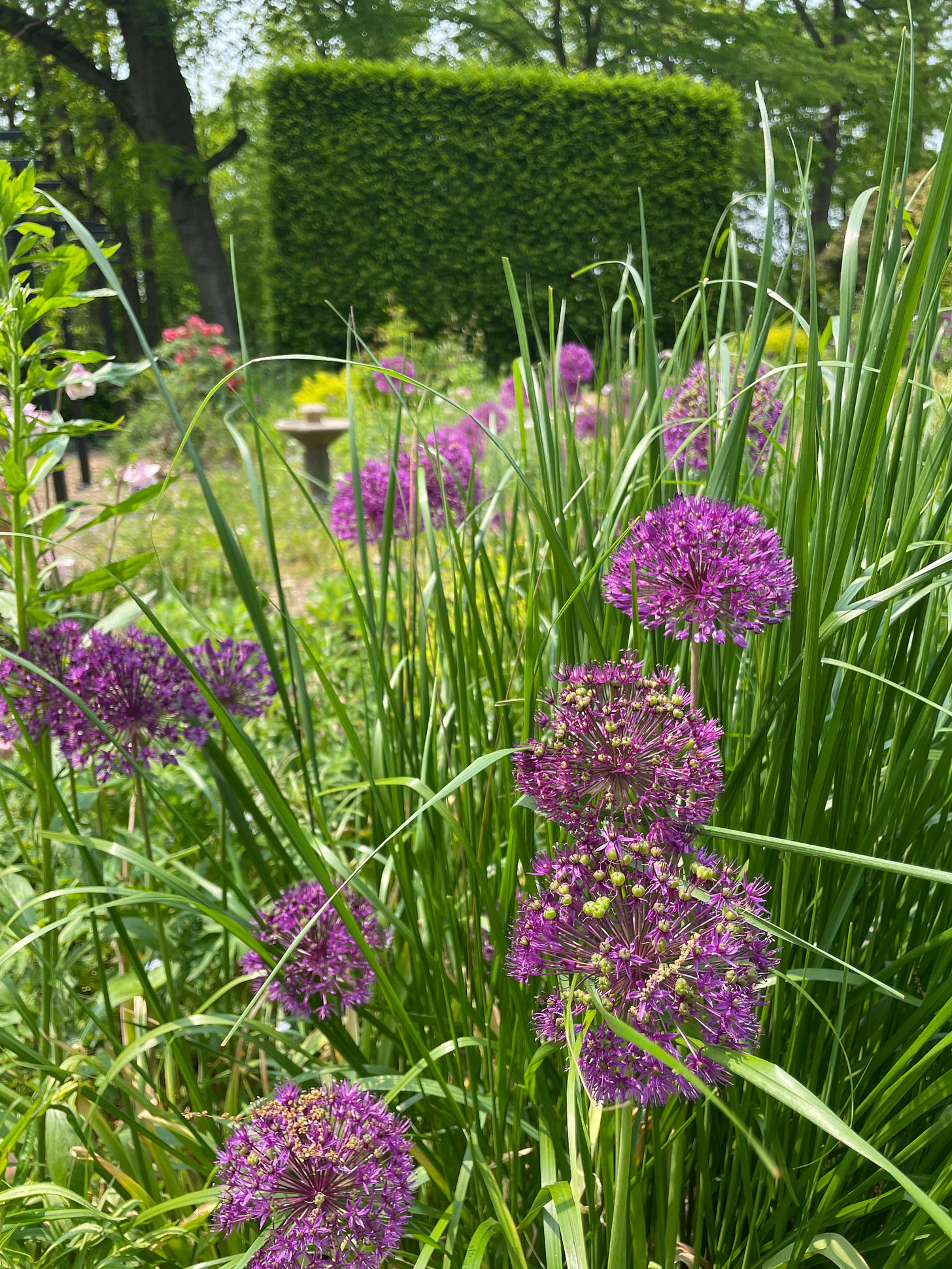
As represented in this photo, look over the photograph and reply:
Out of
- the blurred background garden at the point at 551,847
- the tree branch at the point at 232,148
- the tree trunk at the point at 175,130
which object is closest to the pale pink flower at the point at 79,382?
the blurred background garden at the point at 551,847

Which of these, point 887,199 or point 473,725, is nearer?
point 887,199

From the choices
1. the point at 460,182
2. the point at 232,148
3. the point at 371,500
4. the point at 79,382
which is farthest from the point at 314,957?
the point at 232,148

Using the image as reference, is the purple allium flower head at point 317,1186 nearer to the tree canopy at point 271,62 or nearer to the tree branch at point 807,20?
the tree canopy at point 271,62

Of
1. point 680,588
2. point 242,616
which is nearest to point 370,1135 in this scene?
point 680,588

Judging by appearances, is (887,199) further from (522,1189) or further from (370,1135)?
(522,1189)

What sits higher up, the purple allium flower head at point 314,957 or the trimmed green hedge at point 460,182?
the trimmed green hedge at point 460,182

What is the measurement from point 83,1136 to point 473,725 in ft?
2.37

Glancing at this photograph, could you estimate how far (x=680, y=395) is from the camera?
170 centimetres

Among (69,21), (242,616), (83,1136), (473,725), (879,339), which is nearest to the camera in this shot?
(879,339)

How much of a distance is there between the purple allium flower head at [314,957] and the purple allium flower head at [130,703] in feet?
0.83

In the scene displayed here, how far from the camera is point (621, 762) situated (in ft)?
2.60

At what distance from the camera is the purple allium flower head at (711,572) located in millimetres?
917

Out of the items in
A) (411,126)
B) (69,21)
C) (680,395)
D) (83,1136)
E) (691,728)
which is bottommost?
(83,1136)

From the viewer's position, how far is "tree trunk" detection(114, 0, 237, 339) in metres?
14.9
